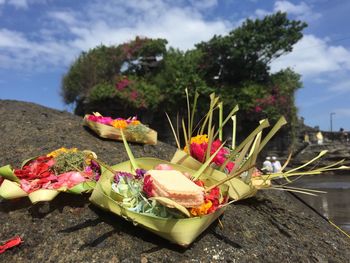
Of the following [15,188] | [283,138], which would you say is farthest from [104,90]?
[15,188]

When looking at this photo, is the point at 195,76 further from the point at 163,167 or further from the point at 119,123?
the point at 163,167

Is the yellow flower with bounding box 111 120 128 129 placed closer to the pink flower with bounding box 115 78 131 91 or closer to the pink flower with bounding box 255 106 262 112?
the pink flower with bounding box 255 106 262 112

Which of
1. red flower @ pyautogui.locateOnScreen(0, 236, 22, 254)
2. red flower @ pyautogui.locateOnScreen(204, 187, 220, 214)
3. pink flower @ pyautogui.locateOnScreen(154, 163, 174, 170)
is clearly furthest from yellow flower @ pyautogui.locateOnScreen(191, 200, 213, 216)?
red flower @ pyautogui.locateOnScreen(0, 236, 22, 254)

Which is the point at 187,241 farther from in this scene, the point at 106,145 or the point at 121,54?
the point at 121,54

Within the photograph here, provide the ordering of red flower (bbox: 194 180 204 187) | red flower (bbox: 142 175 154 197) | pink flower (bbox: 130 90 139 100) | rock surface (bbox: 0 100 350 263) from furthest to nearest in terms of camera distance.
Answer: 1. pink flower (bbox: 130 90 139 100)
2. red flower (bbox: 194 180 204 187)
3. rock surface (bbox: 0 100 350 263)
4. red flower (bbox: 142 175 154 197)

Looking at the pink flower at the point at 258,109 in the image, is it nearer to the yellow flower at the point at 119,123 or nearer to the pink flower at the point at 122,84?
the pink flower at the point at 122,84

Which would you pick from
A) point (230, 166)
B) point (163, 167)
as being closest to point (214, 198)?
point (163, 167)

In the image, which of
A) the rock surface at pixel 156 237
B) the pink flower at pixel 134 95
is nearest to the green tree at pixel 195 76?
the pink flower at pixel 134 95
